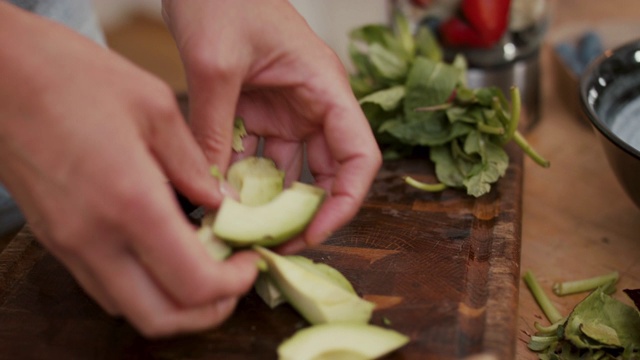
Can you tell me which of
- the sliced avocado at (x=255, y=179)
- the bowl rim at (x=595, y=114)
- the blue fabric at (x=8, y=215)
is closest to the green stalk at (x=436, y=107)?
the bowl rim at (x=595, y=114)

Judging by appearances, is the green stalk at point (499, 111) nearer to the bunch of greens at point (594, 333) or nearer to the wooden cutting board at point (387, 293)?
the wooden cutting board at point (387, 293)

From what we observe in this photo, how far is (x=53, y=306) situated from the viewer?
3.09 ft

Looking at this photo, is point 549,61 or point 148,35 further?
point 148,35

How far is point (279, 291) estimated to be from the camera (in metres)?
0.88

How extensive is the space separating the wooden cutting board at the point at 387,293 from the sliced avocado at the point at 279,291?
0.5 inches

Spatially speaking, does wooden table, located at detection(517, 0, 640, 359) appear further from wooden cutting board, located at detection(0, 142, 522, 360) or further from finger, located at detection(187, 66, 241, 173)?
finger, located at detection(187, 66, 241, 173)

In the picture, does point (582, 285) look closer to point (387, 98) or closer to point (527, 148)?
point (527, 148)

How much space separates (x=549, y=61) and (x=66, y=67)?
129 centimetres

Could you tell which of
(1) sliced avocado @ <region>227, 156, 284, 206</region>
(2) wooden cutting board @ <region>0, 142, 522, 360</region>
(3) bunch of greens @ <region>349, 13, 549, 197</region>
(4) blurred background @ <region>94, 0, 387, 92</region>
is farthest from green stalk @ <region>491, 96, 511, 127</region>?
(4) blurred background @ <region>94, 0, 387, 92</region>

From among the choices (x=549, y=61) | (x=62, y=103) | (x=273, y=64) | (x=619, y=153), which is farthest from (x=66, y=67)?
(x=549, y=61)

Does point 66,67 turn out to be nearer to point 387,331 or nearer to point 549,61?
point 387,331

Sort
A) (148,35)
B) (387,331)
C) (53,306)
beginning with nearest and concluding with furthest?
(387,331) → (53,306) → (148,35)

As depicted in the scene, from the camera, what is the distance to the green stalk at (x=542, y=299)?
997mm

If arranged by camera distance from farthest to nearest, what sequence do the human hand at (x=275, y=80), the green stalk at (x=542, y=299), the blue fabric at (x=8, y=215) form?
the blue fabric at (x=8, y=215), the green stalk at (x=542, y=299), the human hand at (x=275, y=80)
